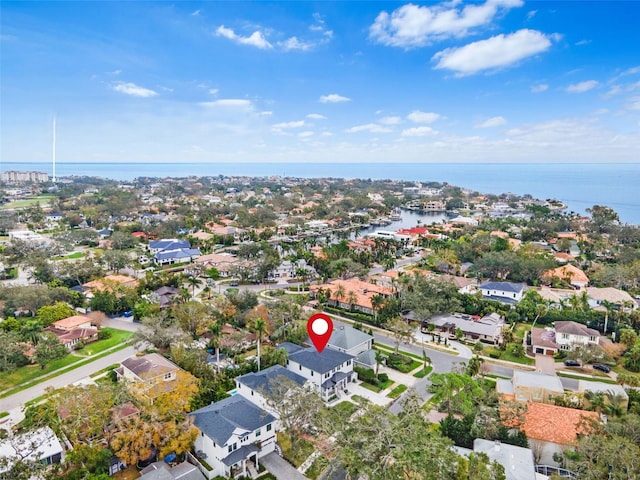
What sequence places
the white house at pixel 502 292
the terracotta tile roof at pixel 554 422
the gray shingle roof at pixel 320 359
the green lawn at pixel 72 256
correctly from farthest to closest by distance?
the green lawn at pixel 72 256 → the white house at pixel 502 292 → the gray shingle roof at pixel 320 359 → the terracotta tile roof at pixel 554 422

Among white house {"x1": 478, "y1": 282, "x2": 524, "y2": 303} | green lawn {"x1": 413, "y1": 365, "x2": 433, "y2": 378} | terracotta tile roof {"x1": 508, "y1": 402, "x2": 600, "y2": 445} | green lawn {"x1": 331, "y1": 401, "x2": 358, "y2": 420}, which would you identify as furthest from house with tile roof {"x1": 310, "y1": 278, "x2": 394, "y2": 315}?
terracotta tile roof {"x1": 508, "y1": 402, "x2": 600, "y2": 445}

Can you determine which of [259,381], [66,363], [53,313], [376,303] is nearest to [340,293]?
[376,303]

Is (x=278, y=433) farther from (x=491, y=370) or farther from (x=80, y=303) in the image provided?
(x=80, y=303)

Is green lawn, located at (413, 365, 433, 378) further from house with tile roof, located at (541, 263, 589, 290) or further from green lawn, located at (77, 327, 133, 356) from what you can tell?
house with tile roof, located at (541, 263, 589, 290)

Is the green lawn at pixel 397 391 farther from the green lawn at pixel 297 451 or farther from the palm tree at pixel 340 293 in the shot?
the palm tree at pixel 340 293

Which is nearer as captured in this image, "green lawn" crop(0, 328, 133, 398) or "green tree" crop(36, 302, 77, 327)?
"green lawn" crop(0, 328, 133, 398)

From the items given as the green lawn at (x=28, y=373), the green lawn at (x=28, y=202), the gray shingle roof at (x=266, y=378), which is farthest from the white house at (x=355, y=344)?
the green lawn at (x=28, y=202)
